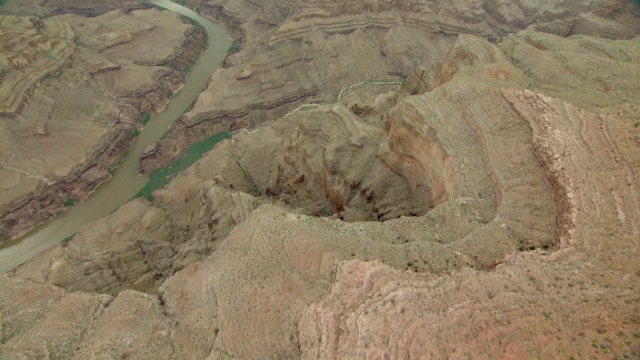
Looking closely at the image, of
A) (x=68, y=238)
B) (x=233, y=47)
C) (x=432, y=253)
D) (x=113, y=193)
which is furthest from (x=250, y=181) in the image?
(x=233, y=47)

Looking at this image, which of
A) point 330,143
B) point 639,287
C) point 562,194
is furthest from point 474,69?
point 639,287

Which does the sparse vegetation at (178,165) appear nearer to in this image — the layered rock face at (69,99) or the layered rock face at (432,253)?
the layered rock face at (69,99)

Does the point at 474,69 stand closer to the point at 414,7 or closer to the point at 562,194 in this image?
the point at 562,194

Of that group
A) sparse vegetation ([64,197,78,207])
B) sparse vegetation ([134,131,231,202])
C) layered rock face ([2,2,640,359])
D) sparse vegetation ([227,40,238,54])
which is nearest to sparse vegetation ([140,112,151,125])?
sparse vegetation ([134,131,231,202])

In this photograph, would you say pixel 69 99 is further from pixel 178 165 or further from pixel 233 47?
pixel 233 47

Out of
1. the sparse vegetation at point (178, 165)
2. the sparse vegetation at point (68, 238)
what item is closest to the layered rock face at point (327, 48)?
the sparse vegetation at point (178, 165)

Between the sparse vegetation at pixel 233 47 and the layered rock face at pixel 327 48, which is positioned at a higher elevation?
the layered rock face at pixel 327 48
